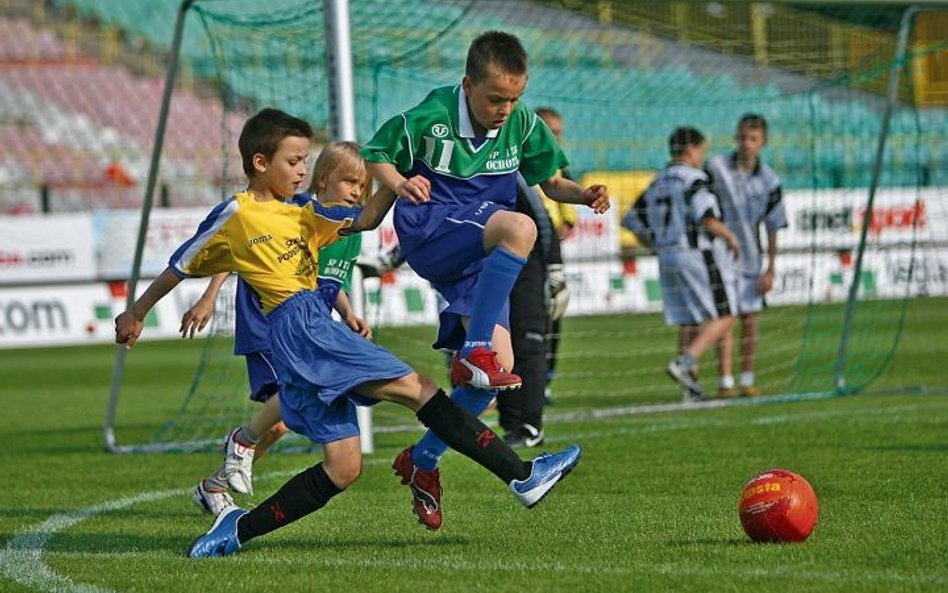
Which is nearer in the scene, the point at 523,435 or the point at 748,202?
the point at 523,435

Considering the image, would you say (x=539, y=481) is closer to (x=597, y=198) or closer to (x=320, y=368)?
(x=320, y=368)

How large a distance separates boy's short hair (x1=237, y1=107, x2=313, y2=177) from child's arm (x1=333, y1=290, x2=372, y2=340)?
952mm

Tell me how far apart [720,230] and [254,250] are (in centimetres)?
722

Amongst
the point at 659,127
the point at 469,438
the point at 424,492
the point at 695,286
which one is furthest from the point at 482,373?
the point at 659,127

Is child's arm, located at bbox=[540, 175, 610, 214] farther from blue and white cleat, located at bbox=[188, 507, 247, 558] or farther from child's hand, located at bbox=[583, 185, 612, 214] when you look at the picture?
blue and white cleat, located at bbox=[188, 507, 247, 558]

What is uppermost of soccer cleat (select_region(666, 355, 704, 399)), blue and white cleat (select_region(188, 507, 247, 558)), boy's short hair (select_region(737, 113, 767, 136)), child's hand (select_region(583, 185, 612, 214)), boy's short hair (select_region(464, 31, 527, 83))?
boy's short hair (select_region(464, 31, 527, 83))

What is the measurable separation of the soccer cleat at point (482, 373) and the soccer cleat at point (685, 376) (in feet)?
21.4

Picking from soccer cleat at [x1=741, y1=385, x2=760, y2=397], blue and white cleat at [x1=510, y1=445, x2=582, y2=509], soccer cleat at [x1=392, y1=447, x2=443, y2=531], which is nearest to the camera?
blue and white cleat at [x1=510, y1=445, x2=582, y2=509]

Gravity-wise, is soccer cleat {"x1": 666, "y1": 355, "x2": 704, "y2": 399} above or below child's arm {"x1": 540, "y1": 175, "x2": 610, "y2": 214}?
below

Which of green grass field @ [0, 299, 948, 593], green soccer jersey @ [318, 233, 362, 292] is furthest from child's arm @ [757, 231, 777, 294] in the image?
green soccer jersey @ [318, 233, 362, 292]

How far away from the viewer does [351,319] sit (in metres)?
6.86

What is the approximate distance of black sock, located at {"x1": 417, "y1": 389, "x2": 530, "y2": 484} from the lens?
5.86 meters

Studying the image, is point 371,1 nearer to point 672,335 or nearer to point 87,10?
point 672,335

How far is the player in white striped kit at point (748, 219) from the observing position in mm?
12922
